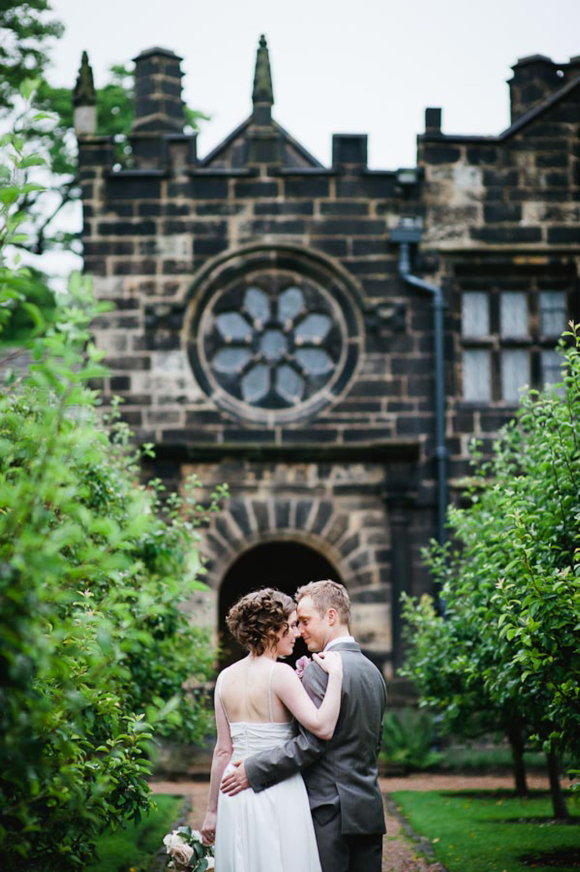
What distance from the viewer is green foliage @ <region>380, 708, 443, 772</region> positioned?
13.9 m

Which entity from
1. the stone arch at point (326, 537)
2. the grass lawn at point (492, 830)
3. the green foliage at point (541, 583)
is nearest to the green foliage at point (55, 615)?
the green foliage at point (541, 583)

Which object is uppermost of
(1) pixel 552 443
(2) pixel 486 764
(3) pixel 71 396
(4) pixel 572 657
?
(1) pixel 552 443

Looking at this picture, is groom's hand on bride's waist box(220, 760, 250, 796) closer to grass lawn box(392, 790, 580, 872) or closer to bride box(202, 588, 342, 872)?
bride box(202, 588, 342, 872)

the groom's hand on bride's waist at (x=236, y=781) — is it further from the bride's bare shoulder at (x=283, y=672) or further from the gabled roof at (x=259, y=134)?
the gabled roof at (x=259, y=134)

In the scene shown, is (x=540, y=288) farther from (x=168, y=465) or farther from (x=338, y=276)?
(x=168, y=465)

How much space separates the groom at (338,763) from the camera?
497cm

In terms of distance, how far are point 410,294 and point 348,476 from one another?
2425 millimetres

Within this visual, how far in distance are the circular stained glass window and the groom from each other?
9.73 meters

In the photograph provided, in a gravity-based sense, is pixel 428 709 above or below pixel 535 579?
below

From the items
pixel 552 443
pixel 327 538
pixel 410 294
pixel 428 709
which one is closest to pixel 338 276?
pixel 410 294

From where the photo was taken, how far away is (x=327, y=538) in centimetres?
1451

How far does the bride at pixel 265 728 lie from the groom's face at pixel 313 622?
3.3 inches

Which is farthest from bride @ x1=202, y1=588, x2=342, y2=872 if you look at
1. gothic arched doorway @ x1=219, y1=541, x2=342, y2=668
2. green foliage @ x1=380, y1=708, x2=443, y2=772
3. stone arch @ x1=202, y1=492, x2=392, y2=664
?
gothic arched doorway @ x1=219, y1=541, x2=342, y2=668

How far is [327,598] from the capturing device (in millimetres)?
5246
